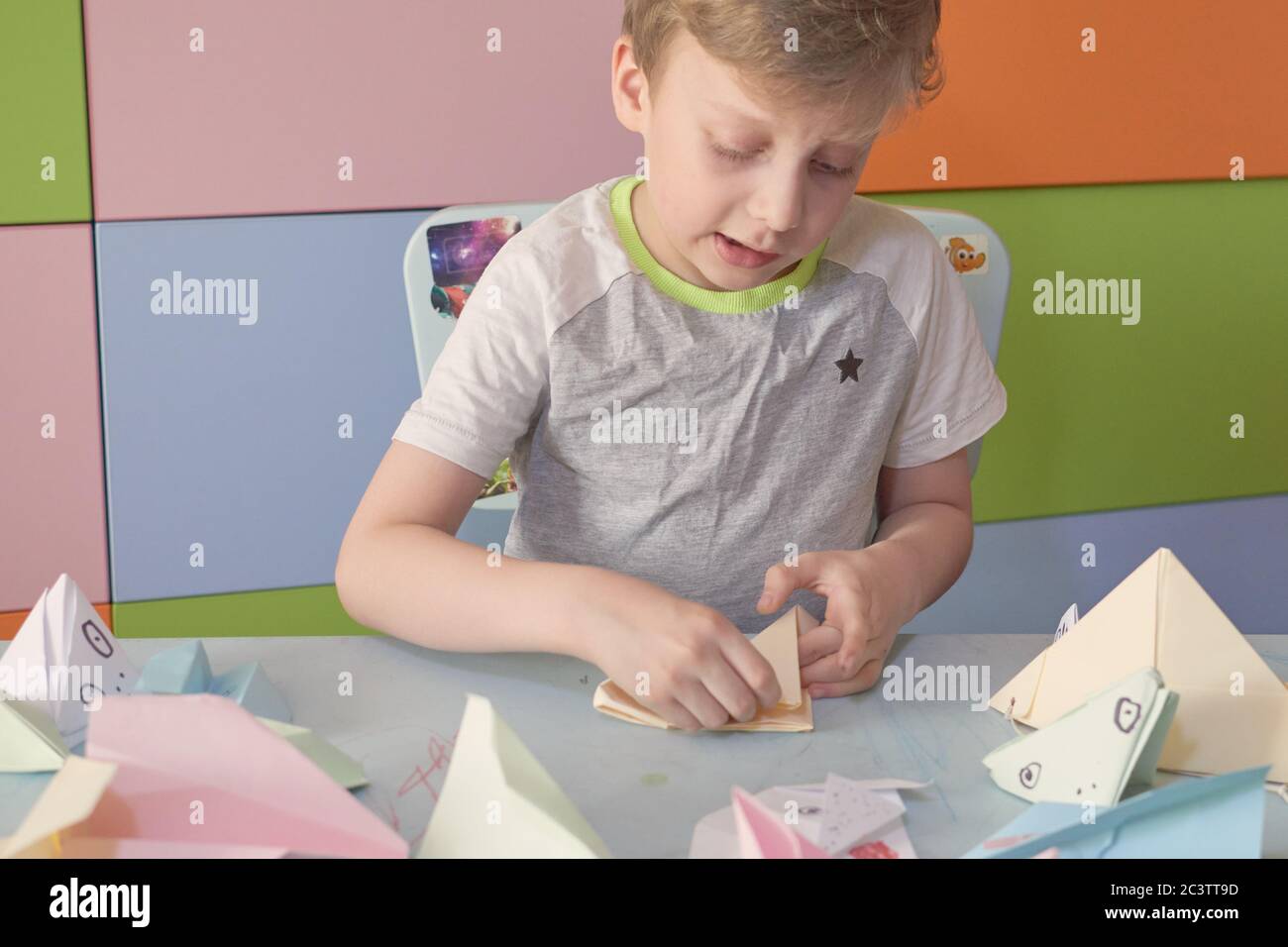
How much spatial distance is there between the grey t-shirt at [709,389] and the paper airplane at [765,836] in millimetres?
430

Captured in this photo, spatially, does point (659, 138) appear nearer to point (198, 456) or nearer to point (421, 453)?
point (421, 453)

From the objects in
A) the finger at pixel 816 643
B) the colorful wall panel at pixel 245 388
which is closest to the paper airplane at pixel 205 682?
the finger at pixel 816 643

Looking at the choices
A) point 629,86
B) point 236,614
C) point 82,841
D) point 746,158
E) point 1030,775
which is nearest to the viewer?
point 82,841

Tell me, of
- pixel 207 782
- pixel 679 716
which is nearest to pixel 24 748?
pixel 207 782

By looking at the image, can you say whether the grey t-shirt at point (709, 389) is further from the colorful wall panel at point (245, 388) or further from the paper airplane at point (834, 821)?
the colorful wall panel at point (245, 388)

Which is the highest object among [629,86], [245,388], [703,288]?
[629,86]

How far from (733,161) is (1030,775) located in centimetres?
43

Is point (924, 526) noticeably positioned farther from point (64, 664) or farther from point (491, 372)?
point (64, 664)

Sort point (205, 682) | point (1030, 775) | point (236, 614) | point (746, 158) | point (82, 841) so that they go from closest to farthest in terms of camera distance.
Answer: point (82, 841) → point (1030, 775) → point (205, 682) → point (746, 158) → point (236, 614)

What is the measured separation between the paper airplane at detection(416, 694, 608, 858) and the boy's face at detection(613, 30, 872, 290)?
0.43 m

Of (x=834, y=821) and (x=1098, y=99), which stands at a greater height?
(x=1098, y=99)

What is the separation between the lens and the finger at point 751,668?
26.1 inches

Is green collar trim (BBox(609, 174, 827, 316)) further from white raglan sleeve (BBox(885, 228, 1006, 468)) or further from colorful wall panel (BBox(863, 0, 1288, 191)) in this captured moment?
colorful wall panel (BBox(863, 0, 1288, 191))

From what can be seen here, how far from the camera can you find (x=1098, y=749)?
1.90 feet
